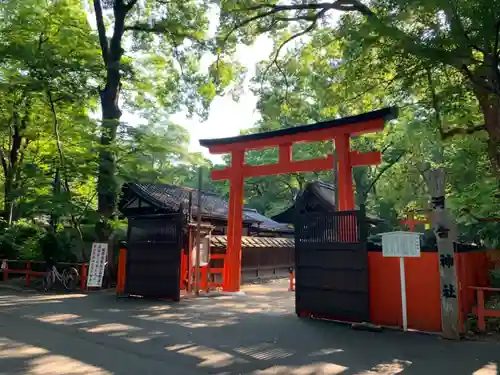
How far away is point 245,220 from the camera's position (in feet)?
71.1

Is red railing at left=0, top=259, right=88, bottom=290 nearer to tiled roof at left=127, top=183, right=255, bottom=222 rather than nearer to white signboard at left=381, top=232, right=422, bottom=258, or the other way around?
tiled roof at left=127, top=183, right=255, bottom=222

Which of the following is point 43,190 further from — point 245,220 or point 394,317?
point 394,317

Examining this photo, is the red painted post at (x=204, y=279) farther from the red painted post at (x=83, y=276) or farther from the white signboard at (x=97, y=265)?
the red painted post at (x=83, y=276)

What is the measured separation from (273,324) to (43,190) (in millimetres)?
11861

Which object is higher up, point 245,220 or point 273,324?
point 245,220

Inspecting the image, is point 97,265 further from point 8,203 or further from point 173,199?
point 8,203

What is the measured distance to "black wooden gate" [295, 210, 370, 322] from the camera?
8148 mm

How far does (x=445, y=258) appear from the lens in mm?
7168

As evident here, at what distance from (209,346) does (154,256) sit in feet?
19.4

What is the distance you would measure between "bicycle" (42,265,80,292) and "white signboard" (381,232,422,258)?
36.0 ft

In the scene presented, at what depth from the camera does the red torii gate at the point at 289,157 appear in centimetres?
1153

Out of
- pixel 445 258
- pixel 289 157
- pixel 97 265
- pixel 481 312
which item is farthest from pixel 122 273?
pixel 481 312

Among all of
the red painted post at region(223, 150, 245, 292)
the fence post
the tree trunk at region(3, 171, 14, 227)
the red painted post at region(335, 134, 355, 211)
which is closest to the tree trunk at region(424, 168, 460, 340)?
the red painted post at region(335, 134, 355, 211)

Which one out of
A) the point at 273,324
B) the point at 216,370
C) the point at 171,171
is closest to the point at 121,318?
the point at 273,324
